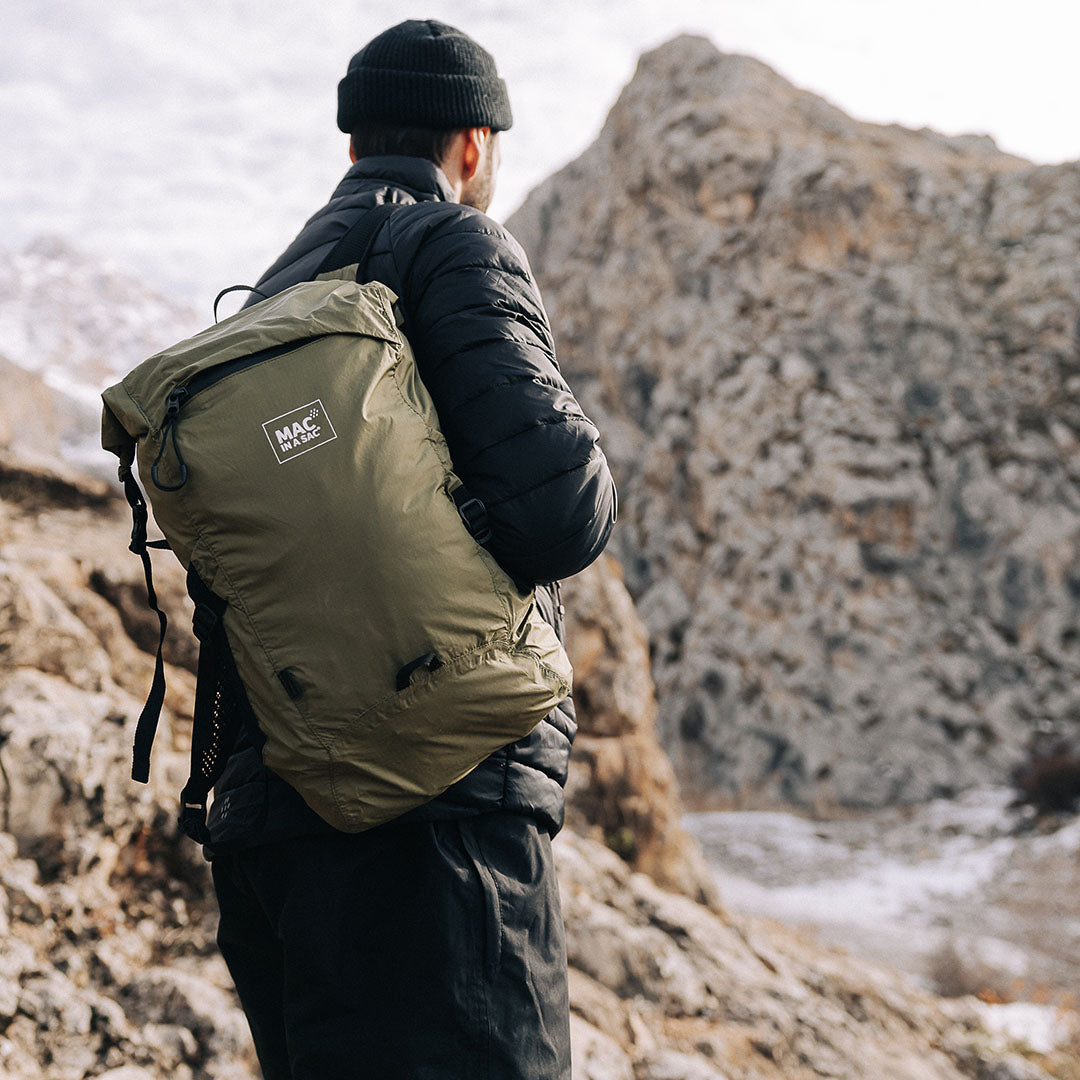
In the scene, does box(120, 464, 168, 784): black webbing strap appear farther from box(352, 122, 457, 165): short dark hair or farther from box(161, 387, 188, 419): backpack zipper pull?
box(352, 122, 457, 165): short dark hair

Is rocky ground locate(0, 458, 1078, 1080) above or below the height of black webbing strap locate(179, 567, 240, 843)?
below

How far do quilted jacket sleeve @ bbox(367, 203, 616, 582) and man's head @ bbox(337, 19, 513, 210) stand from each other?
1.36 feet

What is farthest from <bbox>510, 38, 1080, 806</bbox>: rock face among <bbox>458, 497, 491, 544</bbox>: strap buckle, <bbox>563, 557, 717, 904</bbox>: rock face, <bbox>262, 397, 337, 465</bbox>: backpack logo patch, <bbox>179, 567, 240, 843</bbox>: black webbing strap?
<bbox>262, 397, 337, 465</bbox>: backpack logo patch

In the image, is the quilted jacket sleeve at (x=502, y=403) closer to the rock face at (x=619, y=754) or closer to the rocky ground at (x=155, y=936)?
the rocky ground at (x=155, y=936)

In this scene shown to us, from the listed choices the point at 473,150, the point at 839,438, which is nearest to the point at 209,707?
the point at 473,150

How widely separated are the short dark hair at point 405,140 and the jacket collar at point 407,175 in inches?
1.5

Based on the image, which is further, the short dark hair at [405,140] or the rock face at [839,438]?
the rock face at [839,438]

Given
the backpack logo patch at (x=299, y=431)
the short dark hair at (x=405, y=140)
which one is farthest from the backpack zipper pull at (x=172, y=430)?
the short dark hair at (x=405, y=140)

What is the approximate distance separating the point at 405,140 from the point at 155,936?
120 inches

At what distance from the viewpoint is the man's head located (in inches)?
71.2

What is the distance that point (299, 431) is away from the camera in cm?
133

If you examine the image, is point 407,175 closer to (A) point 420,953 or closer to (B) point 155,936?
(A) point 420,953

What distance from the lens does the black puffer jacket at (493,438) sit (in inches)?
56.2

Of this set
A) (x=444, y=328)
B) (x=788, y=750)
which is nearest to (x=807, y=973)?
(x=444, y=328)
